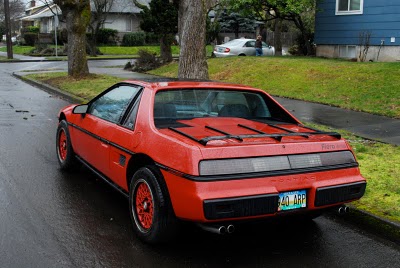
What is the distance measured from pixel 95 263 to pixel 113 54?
42.2 m

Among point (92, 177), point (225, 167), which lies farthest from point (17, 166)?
point (225, 167)

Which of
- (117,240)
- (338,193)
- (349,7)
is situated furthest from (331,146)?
(349,7)

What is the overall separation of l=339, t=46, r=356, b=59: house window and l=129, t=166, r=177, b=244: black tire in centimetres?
1797

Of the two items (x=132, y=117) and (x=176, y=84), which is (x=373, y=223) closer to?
(x=176, y=84)

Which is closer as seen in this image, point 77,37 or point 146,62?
point 77,37

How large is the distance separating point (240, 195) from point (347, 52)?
18.7 metres

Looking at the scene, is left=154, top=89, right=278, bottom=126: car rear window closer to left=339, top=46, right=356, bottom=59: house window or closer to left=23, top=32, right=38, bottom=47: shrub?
left=339, top=46, right=356, bottom=59: house window

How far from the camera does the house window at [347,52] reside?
20.8 meters

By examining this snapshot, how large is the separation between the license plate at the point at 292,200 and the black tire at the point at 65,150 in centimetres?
353

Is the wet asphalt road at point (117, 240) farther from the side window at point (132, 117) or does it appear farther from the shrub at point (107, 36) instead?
the shrub at point (107, 36)

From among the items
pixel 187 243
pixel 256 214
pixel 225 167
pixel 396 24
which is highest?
pixel 396 24

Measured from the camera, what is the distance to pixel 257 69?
18.7 m

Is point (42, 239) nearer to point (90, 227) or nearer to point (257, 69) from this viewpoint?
point (90, 227)

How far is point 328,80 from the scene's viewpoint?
15227mm
